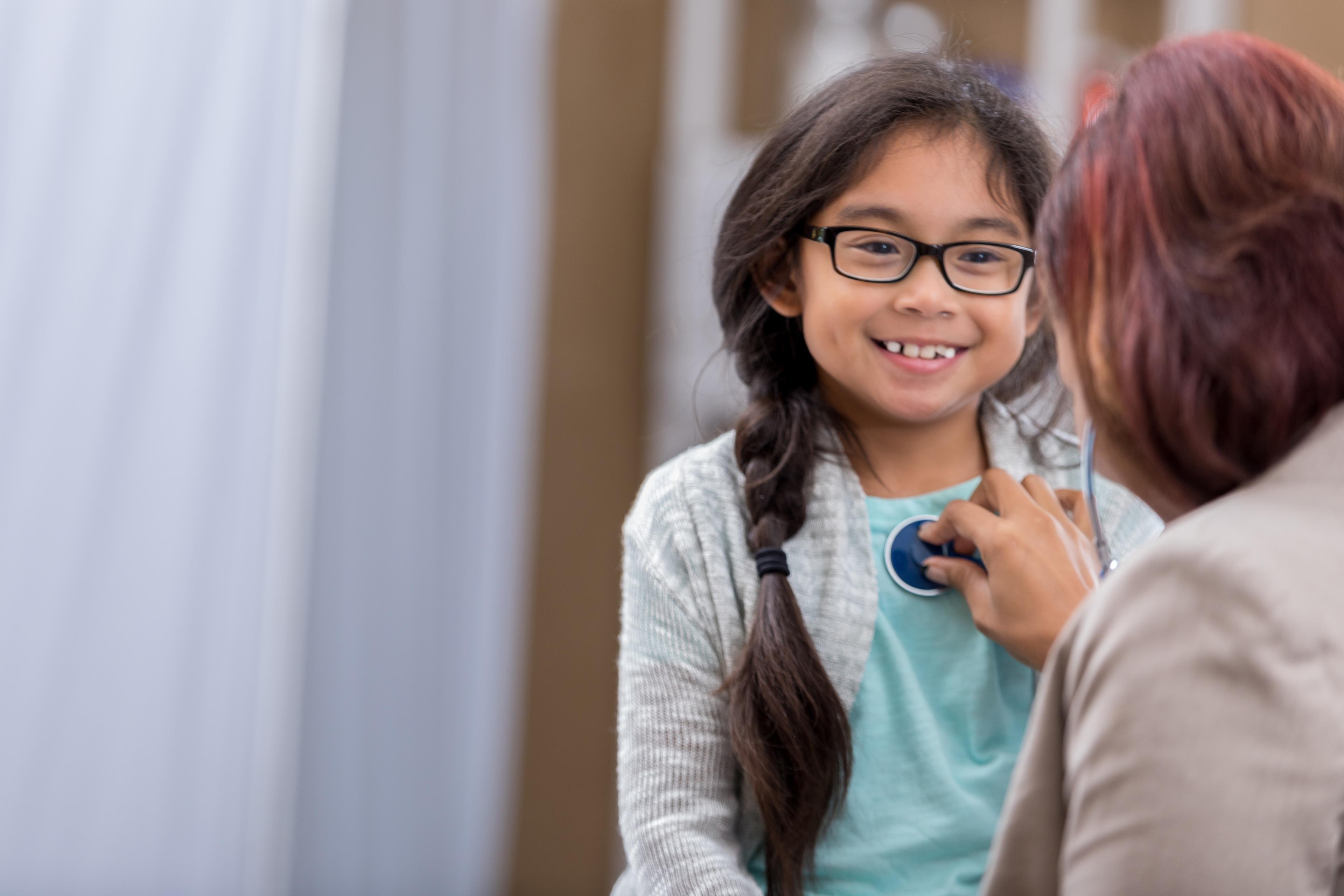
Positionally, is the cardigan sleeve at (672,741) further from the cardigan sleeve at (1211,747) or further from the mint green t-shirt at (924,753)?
the cardigan sleeve at (1211,747)

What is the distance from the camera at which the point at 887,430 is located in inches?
45.1

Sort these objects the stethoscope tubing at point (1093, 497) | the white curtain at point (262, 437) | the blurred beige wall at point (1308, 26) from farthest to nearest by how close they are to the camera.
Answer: the blurred beige wall at point (1308, 26)
the white curtain at point (262, 437)
the stethoscope tubing at point (1093, 497)

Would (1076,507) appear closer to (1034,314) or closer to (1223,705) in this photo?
(1034,314)

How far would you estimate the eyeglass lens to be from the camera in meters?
1.04

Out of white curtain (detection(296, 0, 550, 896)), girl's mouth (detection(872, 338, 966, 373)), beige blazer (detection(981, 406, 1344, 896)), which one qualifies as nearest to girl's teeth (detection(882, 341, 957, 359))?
girl's mouth (detection(872, 338, 966, 373))

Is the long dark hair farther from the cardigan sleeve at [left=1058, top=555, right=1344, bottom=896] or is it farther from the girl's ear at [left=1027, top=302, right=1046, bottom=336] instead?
the cardigan sleeve at [left=1058, top=555, right=1344, bottom=896]

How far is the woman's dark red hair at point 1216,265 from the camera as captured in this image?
66cm

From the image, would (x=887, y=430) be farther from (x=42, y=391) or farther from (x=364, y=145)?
(x=364, y=145)

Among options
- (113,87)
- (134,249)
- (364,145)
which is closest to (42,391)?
(134,249)

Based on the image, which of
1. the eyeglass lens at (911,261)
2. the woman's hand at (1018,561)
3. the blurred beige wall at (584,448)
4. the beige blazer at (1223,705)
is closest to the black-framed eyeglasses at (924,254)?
the eyeglass lens at (911,261)

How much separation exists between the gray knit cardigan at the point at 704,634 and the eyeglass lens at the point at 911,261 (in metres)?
0.18

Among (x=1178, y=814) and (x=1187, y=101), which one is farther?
(x=1187, y=101)

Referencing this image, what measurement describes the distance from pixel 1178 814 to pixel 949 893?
0.42m

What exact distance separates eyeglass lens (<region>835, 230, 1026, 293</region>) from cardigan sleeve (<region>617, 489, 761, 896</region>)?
0.87 feet
